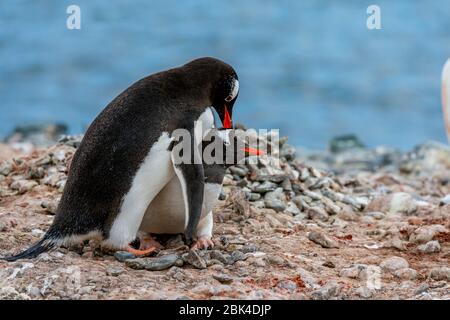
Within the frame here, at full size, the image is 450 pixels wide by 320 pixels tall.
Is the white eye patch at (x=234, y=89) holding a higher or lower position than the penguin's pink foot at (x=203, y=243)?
higher

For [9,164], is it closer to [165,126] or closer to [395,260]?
[165,126]

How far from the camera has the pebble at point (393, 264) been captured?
5250 mm

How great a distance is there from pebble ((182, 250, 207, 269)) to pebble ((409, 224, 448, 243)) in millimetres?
1701

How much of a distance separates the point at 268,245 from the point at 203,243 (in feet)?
1.47

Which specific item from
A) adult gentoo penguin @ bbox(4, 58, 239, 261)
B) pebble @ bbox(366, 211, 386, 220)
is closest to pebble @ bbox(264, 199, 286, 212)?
pebble @ bbox(366, 211, 386, 220)

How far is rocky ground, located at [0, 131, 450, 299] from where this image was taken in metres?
4.54

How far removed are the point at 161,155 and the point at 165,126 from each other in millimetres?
161

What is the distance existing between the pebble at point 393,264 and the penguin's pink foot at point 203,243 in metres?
1.00

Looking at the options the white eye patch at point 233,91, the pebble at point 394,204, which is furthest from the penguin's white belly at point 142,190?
the pebble at point 394,204

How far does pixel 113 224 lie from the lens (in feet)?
16.2

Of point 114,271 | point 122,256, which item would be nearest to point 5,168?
point 122,256

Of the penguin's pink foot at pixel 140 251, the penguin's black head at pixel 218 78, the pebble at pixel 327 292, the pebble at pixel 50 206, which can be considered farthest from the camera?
the pebble at pixel 50 206

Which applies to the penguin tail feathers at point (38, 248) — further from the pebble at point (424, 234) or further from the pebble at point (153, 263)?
the pebble at point (424, 234)
